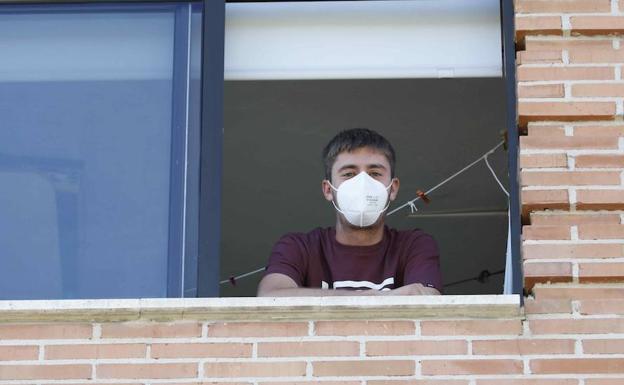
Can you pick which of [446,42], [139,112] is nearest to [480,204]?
[446,42]

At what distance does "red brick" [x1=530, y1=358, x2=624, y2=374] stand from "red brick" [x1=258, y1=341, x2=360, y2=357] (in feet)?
2.44

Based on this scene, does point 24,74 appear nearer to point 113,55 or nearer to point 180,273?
point 113,55

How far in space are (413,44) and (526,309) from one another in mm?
1505

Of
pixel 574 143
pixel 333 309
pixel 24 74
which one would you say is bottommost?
pixel 333 309

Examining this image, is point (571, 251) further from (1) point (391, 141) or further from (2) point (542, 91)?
(1) point (391, 141)

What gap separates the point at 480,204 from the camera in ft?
33.4

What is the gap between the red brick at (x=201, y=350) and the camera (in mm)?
6578

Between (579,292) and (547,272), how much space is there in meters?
0.15

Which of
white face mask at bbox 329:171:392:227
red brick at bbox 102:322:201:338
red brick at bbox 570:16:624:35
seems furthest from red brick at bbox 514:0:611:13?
red brick at bbox 102:322:201:338

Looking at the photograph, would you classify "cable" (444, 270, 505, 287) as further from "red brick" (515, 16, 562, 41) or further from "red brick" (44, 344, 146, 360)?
"red brick" (44, 344, 146, 360)

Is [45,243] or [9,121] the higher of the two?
[9,121]

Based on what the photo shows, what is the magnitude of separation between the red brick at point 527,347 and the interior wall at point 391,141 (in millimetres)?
2214

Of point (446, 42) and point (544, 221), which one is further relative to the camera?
point (446, 42)

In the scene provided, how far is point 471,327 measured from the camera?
6.57 meters
